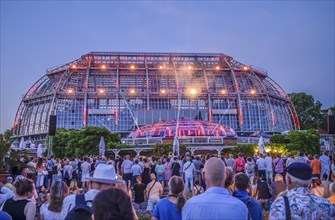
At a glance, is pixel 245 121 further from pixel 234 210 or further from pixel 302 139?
pixel 234 210

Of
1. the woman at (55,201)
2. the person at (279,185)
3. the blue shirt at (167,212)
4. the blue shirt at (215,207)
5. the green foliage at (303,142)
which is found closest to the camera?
the blue shirt at (215,207)

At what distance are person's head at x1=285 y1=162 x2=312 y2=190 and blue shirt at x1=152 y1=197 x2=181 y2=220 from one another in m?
2.23

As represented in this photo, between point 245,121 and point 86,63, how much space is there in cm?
2800

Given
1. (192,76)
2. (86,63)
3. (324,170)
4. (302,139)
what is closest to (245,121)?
(192,76)

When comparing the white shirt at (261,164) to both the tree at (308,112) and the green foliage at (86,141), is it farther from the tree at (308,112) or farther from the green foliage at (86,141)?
the tree at (308,112)

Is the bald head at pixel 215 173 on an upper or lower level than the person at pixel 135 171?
upper

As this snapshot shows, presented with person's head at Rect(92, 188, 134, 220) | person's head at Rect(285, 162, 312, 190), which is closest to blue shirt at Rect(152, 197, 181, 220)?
person's head at Rect(285, 162, 312, 190)

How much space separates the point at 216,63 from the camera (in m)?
72.2

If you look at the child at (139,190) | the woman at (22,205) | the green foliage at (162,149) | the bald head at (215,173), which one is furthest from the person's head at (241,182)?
the green foliage at (162,149)

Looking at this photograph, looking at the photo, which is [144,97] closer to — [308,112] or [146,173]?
[308,112]

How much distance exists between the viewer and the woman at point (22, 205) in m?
6.02

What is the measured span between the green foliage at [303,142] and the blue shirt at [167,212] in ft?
120

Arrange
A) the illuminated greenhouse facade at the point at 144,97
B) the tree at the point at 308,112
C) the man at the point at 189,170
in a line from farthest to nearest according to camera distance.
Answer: the tree at the point at 308,112 < the illuminated greenhouse facade at the point at 144,97 < the man at the point at 189,170

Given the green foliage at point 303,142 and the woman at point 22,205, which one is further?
the green foliage at point 303,142
